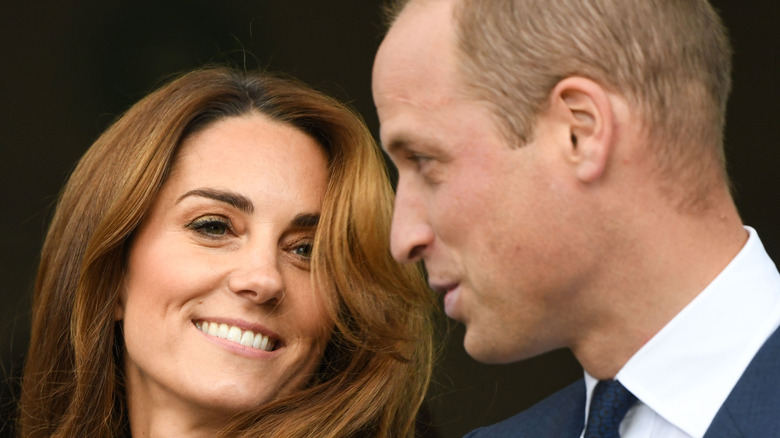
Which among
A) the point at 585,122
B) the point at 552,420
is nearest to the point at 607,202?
the point at 585,122

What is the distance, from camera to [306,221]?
2529 mm

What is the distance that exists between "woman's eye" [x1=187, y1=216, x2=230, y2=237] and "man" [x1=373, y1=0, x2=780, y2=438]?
78 cm

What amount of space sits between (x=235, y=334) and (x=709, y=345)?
3.56ft

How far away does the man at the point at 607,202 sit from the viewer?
1.70 meters

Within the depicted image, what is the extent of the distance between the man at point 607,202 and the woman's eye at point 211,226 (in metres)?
0.78

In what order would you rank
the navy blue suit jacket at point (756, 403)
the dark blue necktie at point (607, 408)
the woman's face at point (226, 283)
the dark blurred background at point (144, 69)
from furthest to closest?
the dark blurred background at point (144, 69)
the woman's face at point (226, 283)
the dark blue necktie at point (607, 408)
the navy blue suit jacket at point (756, 403)

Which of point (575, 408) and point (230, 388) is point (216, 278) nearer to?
point (230, 388)

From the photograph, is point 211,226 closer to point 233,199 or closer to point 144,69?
point 233,199

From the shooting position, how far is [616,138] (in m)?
1.69

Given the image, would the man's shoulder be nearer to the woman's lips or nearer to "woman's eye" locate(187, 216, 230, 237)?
the woman's lips

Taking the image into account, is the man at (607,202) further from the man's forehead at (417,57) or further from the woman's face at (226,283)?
the woman's face at (226,283)

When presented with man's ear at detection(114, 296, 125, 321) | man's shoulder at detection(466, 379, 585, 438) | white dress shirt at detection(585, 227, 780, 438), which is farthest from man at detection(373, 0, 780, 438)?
man's ear at detection(114, 296, 125, 321)

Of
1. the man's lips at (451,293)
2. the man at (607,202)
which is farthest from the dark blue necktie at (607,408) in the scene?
the man's lips at (451,293)

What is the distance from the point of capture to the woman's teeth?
2434 mm
